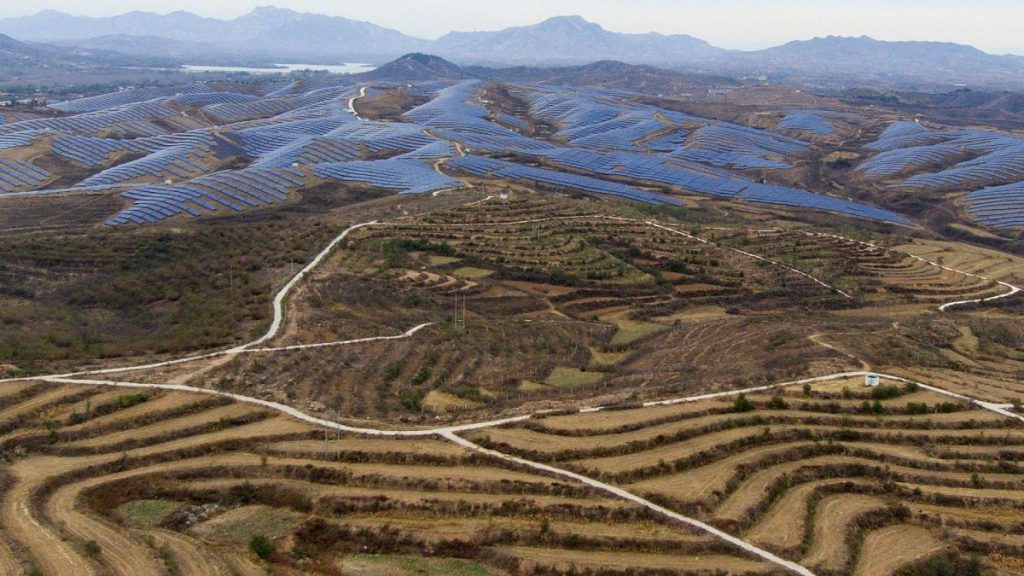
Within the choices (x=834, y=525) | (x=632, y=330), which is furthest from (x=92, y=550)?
(x=632, y=330)

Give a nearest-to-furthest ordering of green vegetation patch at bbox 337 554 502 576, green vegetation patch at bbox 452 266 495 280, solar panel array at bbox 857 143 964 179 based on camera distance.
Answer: green vegetation patch at bbox 337 554 502 576, green vegetation patch at bbox 452 266 495 280, solar panel array at bbox 857 143 964 179

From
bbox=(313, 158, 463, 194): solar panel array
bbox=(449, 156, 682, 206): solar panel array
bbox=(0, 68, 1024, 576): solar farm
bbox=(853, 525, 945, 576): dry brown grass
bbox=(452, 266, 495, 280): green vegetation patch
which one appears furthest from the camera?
bbox=(449, 156, 682, 206): solar panel array

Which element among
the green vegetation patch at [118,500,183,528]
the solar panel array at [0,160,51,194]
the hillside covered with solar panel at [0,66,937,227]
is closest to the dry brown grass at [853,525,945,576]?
the green vegetation patch at [118,500,183,528]

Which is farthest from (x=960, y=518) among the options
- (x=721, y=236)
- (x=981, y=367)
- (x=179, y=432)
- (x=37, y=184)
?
(x=37, y=184)

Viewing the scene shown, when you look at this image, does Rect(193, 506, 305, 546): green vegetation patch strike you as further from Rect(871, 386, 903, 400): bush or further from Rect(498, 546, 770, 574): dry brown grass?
Rect(871, 386, 903, 400): bush

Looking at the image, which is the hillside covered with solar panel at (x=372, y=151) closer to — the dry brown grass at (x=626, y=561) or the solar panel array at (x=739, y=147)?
the solar panel array at (x=739, y=147)

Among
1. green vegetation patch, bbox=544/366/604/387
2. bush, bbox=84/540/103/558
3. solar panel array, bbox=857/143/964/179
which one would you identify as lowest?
green vegetation patch, bbox=544/366/604/387

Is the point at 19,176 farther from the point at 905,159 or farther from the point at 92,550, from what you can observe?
the point at 905,159
